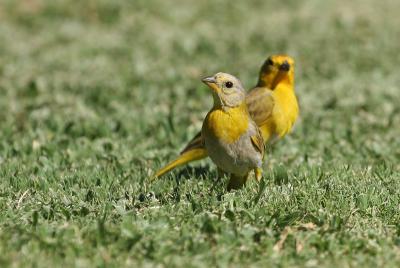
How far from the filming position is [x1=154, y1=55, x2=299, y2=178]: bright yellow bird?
287 inches

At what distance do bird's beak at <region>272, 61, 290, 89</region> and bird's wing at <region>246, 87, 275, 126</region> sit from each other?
133mm

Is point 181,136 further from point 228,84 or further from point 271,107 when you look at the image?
point 228,84

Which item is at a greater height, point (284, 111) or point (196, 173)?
→ point (284, 111)

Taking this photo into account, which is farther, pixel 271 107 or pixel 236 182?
pixel 271 107

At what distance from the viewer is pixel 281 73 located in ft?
26.9

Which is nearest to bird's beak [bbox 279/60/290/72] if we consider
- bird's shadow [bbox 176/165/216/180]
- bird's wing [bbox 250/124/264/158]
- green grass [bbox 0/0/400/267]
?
green grass [bbox 0/0/400/267]

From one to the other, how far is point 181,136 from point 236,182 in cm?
236

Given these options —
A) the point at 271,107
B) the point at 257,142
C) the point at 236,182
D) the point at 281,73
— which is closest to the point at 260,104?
the point at 271,107

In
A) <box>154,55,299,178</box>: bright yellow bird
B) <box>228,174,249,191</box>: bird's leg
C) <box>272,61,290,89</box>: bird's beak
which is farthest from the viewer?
<box>272,61,290,89</box>: bird's beak

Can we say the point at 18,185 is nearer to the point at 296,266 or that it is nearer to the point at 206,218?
the point at 206,218

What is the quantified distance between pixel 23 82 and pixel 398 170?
575cm

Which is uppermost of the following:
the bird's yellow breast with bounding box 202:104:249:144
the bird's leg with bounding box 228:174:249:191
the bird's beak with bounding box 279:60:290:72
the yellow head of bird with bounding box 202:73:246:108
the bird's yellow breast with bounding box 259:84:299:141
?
the yellow head of bird with bounding box 202:73:246:108

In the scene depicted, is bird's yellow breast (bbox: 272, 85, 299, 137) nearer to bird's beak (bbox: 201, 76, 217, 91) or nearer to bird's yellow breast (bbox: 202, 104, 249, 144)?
bird's yellow breast (bbox: 202, 104, 249, 144)

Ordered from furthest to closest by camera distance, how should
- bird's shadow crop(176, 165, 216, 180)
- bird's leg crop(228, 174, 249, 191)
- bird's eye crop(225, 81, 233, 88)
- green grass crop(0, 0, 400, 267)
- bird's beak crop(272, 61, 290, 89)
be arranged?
bird's beak crop(272, 61, 290, 89)
bird's shadow crop(176, 165, 216, 180)
bird's leg crop(228, 174, 249, 191)
bird's eye crop(225, 81, 233, 88)
green grass crop(0, 0, 400, 267)
